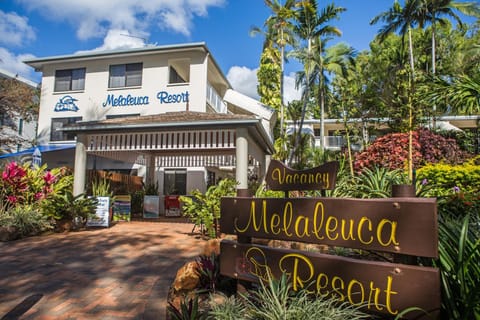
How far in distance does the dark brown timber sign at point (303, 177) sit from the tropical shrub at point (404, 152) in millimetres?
7676

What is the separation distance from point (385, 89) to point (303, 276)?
81.0 ft

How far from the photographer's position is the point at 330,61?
1906 cm

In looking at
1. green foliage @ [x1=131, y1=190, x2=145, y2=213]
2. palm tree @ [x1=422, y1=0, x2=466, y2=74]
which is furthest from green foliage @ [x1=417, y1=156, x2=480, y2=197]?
palm tree @ [x1=422, y1=0, x2=466, y2=74]

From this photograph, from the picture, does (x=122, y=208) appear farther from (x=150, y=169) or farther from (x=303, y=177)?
(x=303, y=177)

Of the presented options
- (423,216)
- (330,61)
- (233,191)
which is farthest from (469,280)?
(330,61)

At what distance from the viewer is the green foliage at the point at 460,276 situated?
1.87 metres

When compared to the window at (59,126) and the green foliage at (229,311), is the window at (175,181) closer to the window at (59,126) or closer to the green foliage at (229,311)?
the window at (59,126)

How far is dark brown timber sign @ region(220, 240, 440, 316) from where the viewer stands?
6.34 ft

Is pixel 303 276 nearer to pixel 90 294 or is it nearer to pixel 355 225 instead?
pixel 355 225

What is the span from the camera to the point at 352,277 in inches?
86.9

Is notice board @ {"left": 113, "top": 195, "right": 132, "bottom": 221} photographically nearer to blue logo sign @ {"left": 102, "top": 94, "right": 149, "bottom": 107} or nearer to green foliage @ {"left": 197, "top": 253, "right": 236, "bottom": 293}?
blue logo sign @ {"left": 102, "top": 94, "right": 149, "bottom": 107}

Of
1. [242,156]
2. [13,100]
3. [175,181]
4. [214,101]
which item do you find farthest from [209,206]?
[13,100]

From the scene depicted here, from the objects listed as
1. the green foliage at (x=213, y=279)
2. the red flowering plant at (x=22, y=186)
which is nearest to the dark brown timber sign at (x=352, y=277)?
the green foliage at (x=213, y=279)

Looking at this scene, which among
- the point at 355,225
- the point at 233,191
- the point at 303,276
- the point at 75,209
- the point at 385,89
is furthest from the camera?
the point at 385,89
